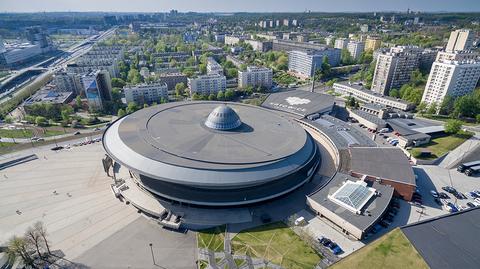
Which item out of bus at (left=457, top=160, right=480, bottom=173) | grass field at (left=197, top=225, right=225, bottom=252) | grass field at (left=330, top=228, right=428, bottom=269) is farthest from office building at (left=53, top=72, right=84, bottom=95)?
bus at (left=457, top=160, right=480, bottom=173)

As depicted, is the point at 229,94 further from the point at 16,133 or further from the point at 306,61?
the point at 16,133

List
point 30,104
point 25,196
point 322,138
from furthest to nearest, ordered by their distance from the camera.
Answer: point 30,104 → point 322,138 → point 25,196

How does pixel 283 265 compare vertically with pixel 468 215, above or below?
below

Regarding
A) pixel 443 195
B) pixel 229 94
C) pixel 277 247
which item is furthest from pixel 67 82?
pixel 443 195

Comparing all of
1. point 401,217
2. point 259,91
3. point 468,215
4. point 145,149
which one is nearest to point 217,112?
point 145,149

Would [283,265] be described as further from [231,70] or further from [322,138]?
[231,70]

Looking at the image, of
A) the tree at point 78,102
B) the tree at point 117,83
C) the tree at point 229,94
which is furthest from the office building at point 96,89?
the tree at point 229,94

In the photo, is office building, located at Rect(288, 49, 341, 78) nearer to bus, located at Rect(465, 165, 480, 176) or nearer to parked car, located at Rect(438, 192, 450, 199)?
bus, located at Rect(465, 165, 480, 176)
